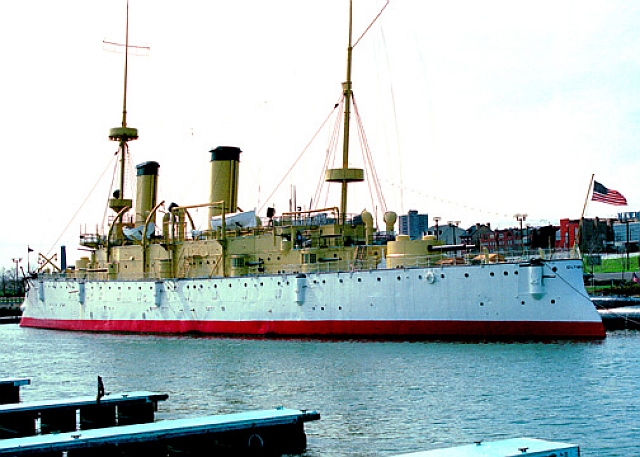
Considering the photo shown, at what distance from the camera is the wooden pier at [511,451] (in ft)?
41.7

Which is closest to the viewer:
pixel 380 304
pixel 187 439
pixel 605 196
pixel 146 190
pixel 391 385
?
pixel 187 439

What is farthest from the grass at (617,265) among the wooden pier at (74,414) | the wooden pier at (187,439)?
the wooden pier at (187,439)

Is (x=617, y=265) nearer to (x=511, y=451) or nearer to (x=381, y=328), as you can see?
(x=381, y=328)

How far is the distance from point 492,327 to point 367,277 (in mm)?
6043

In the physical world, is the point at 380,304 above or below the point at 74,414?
above

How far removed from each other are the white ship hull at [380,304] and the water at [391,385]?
1405 millimetres

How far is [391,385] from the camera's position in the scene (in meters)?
22.8

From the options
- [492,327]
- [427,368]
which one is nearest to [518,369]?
[427,368]

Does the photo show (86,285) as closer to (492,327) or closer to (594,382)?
(492,327)

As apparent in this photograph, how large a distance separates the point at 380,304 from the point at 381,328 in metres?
1.07

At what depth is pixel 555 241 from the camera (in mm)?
109688

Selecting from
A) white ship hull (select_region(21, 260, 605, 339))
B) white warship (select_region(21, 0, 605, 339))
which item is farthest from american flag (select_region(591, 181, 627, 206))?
white ship hull (select_region(21, 260, 605, 339))

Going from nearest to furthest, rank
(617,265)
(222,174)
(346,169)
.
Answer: (346,169) < (222,174) < (617,265)

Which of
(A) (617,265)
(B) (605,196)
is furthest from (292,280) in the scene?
(A) (617,265)
